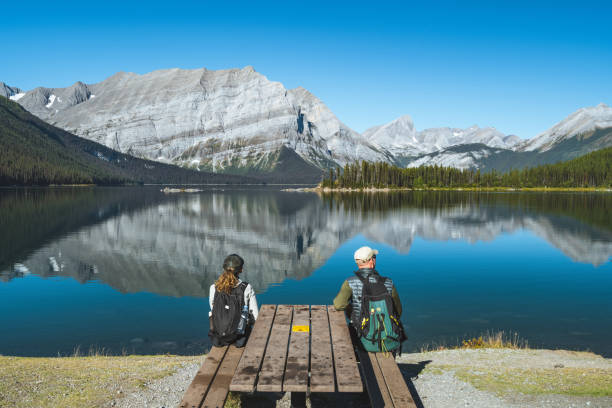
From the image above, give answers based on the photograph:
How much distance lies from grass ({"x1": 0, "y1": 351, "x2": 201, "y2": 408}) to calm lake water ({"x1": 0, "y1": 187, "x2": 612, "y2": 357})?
282 inches

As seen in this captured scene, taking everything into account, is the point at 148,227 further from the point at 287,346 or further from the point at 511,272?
the point at 287,346

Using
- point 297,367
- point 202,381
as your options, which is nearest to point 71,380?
point 202,381

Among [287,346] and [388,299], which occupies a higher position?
[388,299]

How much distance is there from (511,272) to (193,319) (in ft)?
94.5

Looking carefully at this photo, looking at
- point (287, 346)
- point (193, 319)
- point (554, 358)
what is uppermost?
point (287, 346)

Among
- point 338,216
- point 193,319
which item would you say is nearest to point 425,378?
point 193,319

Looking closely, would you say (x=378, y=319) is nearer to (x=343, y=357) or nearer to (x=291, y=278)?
(x=343, y=357)

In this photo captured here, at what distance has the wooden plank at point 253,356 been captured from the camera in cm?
852

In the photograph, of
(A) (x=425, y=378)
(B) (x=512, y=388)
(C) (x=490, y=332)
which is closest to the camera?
(B) (x=512, y=388)

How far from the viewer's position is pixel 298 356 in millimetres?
9742

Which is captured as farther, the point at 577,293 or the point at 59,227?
the point at 59,227

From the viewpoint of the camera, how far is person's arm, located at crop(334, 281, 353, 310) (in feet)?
38.8

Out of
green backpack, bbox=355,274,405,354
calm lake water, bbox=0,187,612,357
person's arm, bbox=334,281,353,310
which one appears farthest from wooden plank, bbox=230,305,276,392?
calm lake water, bbox=0,187,612,357

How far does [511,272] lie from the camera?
134ft
